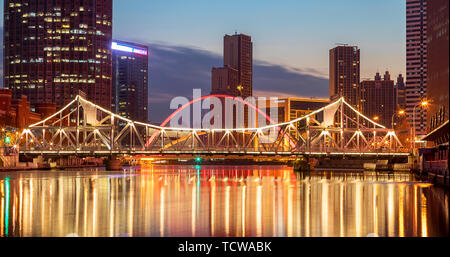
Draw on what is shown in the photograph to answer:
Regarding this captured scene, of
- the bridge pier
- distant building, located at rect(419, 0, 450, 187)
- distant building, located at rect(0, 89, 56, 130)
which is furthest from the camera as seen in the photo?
distant building, located at rect(0, 89, 56, 130)

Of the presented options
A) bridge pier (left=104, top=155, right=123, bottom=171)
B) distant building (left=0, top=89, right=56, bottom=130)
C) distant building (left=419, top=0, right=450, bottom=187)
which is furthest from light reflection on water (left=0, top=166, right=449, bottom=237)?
distant building (left=0, top=89, right=56, bottom=130)

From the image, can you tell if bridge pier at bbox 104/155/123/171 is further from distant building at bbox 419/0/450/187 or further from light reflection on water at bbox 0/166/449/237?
light reflection on water at bbox 0/166/449/237

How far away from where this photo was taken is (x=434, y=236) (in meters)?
25.9

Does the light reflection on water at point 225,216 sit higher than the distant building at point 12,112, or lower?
lower

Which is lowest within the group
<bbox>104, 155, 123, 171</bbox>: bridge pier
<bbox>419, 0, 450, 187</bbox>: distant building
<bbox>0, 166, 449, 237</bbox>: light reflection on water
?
<bbox>0, 166, 449, 237</bbox>: light reflection on water

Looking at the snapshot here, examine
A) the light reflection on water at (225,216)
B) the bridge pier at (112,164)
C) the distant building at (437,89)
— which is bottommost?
the light reflection on water at (225,216)

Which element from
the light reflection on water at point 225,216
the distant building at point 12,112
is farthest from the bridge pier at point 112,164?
the light reflection on water at point 225,216

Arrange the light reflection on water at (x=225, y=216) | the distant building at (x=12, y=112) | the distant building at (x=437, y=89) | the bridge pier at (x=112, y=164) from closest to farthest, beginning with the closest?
1. the light reflection on water at (x=225, y=216)
2. the distant building at (x=437, y=89)
3. the bridge pier at (x=112, y=164)
4. the distant building at (x=12, y=112)

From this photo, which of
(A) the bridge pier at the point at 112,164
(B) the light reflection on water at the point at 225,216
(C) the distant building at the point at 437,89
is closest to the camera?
(B) the light reflection on water at the point at 225,216

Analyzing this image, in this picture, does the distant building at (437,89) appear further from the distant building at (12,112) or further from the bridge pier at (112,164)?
the distant building at (12,112)

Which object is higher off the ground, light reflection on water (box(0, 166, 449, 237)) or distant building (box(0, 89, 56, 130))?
distant building (box(0, 89, 56, 130))

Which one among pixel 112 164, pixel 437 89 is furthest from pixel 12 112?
pixel 437 89
